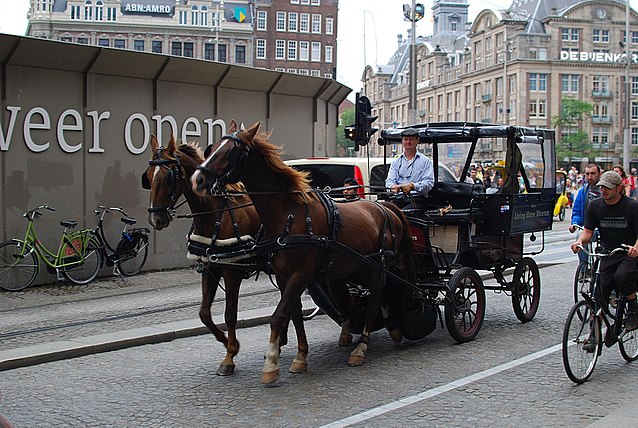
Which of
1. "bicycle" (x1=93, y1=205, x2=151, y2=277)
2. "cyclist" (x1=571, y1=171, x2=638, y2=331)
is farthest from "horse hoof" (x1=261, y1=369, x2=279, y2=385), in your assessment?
"bicycle" (x1=93, y1=205, x2=151, y2=277)

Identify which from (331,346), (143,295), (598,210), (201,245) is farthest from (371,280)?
(143,295)

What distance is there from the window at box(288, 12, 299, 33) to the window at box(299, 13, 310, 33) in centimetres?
43

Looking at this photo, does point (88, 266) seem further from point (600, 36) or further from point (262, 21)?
point (600, 36)

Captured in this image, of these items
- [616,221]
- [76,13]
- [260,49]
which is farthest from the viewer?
[260,49]

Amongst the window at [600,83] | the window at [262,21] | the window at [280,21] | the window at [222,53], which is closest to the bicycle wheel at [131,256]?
the window at [222,53]

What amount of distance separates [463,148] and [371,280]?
9.56 ft

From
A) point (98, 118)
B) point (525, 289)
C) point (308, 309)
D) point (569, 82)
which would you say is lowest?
point (308, 309)

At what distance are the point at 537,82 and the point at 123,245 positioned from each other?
72579 mm

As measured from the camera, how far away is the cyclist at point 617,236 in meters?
8.02

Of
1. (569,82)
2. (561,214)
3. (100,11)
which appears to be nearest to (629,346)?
(561,214)

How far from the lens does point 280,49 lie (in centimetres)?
8750

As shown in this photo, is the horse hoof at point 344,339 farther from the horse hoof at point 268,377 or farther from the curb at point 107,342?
the horse hoof at point 268,377

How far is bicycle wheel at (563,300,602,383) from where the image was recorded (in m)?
7.40

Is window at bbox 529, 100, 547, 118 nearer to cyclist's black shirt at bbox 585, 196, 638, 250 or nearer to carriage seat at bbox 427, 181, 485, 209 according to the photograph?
carriage seat at bbox 427, 181, 485, 209
